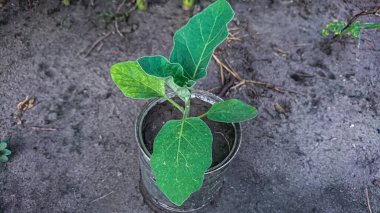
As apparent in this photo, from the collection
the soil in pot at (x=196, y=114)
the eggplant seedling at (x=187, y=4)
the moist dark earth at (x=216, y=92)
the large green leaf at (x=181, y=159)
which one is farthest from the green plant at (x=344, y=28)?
the large green leaf at (x=181, y=159)

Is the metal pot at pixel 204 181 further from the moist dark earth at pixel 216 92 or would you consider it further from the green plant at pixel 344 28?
the green plant at pixel 344 28

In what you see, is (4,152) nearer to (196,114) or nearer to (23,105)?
(23,105)

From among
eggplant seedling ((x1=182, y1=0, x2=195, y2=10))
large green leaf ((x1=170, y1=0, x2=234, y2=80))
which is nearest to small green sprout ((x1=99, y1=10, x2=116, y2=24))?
eggplant seedling ((x1=182, y1=0, x2=195, y2=10))

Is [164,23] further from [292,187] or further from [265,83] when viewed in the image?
[292,187]

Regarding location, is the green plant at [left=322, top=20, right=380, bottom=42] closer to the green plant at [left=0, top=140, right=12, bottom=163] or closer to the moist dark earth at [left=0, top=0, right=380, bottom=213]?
the moist dark earth at [left=0, top=0, right=380, bottom=213]

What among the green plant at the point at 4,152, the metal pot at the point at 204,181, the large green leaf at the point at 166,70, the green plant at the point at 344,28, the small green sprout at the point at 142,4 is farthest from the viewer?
the small green sprout at the point at 142,4

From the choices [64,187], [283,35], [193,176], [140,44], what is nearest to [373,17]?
[283,35]

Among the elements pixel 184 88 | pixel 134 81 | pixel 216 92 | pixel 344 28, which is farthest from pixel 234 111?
pixel 344 28
